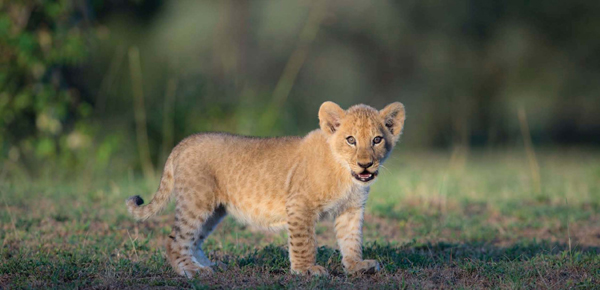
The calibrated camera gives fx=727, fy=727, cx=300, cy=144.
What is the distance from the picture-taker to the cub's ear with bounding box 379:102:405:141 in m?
→ 6.06

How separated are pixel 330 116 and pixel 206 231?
147 centimetres

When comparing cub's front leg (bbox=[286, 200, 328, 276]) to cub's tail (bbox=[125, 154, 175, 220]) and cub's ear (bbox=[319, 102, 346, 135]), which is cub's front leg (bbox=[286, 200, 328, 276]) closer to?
cub's ear (bbox=[319, 102, 346, 135])

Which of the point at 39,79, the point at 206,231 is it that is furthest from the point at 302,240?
the point at 39,79

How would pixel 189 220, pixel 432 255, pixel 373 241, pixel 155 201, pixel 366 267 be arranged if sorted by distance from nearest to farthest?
1. pixel 366 267
2. pixel 189 220
3. pixel 155 201
4. pixel 432 255
5. pixel 373 241

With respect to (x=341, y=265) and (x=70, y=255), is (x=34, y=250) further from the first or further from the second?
(x=341, y=265)

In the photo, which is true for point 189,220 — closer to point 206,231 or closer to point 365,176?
point 206,231

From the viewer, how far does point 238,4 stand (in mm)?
21656

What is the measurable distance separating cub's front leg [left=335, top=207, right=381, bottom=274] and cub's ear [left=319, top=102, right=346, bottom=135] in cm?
70

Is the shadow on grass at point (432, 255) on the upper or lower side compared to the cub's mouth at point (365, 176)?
lower

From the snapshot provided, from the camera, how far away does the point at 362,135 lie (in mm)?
5812

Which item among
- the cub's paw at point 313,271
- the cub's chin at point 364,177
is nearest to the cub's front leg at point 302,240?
the cub's paw at point 313,271

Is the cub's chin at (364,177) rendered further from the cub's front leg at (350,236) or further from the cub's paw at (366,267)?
the cub's paw at (366,267)

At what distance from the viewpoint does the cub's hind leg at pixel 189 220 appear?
5879 mm

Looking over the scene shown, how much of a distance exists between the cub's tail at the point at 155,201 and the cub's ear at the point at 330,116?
4.73 ft
